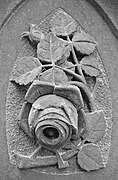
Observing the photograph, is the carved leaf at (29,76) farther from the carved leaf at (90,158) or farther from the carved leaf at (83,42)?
the carved leaf at (90,158)

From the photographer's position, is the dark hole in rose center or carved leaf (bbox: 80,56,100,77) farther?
carved leaf (bbox: 80,56,100,77)

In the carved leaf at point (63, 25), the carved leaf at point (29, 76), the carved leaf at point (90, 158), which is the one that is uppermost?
the carved leaf at point (63, 25)

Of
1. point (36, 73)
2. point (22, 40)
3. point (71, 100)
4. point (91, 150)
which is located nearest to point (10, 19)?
point (22, 40)

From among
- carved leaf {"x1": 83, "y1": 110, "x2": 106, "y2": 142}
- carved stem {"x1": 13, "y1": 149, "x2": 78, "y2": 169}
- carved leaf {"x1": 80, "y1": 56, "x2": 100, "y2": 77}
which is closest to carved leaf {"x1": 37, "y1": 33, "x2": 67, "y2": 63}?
carved leaf {"x1": 80, "y1": 56, "x2": 100, "y2": 77}

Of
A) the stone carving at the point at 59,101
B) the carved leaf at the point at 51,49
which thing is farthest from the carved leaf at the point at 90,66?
the carved leaf at the point at 51,49

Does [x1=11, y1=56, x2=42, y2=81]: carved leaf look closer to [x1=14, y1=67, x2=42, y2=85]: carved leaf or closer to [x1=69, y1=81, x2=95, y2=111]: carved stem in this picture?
[x1=14, y1=67, x2=42, y2=85]: carved leaf

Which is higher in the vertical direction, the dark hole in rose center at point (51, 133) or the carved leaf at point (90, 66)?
the carved leaf at point (90, 66)
